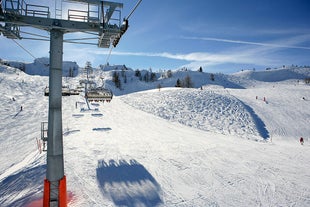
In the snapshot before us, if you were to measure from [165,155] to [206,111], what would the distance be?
23.2 metres

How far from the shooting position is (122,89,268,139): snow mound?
3139 cm

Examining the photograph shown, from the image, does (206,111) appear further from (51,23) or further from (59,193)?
(51,23)

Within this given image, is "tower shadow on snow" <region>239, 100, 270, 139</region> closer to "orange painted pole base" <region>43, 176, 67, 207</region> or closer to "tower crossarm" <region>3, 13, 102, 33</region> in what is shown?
"orange painted pole base" <region>43, 176, 67, 207</region>

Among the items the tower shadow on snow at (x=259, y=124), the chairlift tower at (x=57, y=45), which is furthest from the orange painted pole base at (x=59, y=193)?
the tower shadow on snow at (x=259, y=124)

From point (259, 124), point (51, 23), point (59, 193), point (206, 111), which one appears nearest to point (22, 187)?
point (59, 193)

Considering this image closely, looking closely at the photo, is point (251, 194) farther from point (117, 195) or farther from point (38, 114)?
point (38, 114)

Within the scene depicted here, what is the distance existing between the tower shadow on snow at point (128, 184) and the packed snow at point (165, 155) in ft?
0.17

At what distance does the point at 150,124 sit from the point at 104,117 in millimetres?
8816

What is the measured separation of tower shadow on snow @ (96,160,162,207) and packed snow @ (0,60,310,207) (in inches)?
2.0

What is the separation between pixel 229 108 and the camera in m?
40.4

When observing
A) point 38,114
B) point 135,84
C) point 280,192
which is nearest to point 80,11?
point 280,192

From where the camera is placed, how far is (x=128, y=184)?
1191cm

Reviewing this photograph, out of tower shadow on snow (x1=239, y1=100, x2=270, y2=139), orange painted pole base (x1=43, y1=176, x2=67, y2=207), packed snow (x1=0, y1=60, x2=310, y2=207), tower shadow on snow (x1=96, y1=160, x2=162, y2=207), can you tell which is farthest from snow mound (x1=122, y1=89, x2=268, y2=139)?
orange painted pole base (x1=43, y1=176, x2=67, y2=207)

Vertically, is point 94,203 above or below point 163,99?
below
